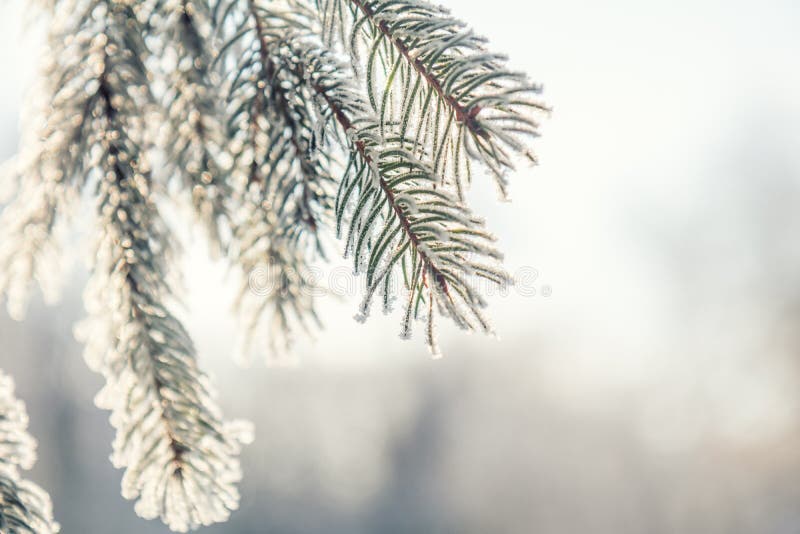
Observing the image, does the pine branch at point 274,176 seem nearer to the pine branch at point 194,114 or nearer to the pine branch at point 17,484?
the pine branch at point 194,114

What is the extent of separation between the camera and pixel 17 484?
654 mm

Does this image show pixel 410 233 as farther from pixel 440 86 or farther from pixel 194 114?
pixel 194 114

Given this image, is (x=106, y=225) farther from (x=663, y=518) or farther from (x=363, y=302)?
(x=663, y=518)

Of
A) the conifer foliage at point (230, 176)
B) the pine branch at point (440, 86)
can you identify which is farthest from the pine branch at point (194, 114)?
the pine branch at point (440, 86)

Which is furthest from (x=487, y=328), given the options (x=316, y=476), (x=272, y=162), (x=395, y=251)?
(x=316, y=476)

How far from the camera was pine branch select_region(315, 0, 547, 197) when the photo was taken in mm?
438

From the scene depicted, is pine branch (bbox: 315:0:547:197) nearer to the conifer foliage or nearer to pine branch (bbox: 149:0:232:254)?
the conifer foliage

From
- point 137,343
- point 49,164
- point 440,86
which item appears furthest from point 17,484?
point 440,86

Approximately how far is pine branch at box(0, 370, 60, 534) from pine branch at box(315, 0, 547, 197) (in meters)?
0.56

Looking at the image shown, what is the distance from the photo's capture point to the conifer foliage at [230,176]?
46 cm

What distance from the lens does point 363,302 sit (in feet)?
1.47

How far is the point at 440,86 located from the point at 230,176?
0.41 metres

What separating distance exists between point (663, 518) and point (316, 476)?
5549mm

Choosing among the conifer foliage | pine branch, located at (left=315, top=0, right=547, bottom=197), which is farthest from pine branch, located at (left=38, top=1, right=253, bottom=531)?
pine branch, located at (left=315, top=0, right=547, bottom=197)
